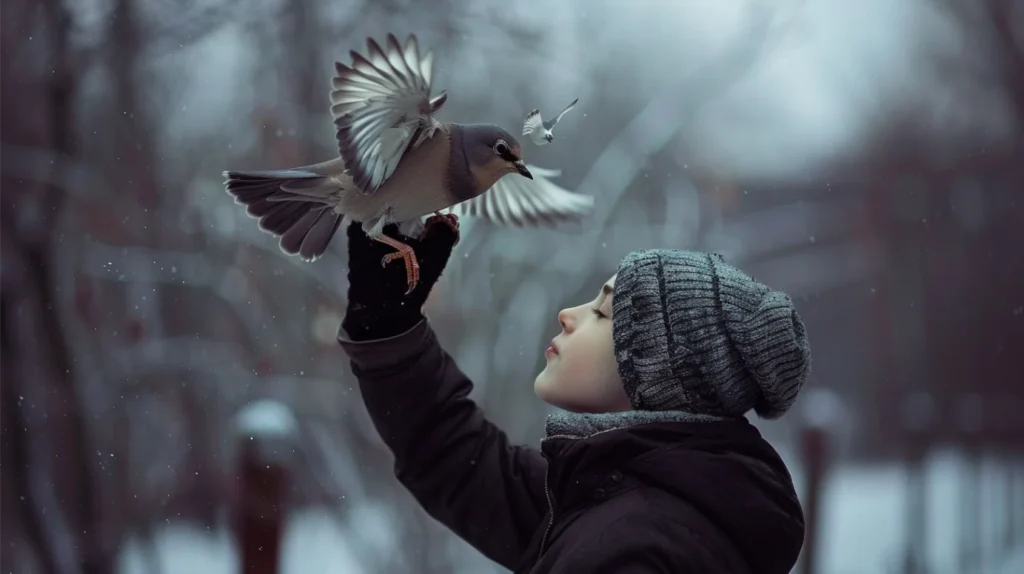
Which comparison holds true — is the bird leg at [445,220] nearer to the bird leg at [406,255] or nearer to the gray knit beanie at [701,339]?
the bird leg at [406,255]

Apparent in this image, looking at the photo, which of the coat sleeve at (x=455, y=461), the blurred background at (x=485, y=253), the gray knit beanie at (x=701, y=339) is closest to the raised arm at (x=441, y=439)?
the coat sleeve at (x=455, y=461)

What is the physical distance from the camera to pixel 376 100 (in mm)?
615

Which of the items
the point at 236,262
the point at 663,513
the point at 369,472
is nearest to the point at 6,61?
the point at 236,262

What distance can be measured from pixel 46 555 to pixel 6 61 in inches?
32.5

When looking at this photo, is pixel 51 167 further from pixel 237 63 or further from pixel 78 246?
pixel 237 63

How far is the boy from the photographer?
2.38ft

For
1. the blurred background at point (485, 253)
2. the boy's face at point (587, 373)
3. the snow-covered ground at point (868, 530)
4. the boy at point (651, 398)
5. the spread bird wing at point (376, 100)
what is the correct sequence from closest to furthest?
the spread bird wing at point (376, 100) < the boy at point (651, 398) < the boy's face at point (587, 373) < the blurred background at point (485, 253) < the snow-covered ground at point (868, 530)

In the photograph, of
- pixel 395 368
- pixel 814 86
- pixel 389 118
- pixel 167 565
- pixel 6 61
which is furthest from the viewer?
pixel 814 86

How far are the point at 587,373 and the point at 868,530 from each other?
133 cm

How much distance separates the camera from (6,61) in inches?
60.1

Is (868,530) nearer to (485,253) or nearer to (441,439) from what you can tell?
(485,253)

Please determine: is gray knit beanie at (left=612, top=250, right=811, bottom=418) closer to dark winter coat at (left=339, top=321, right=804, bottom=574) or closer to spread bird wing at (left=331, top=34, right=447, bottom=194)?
dark winter coat at (left=339, top=321, right=804, bottom=574)

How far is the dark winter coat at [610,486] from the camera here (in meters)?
0.70

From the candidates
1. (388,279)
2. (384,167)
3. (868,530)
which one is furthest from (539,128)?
(868,530)
